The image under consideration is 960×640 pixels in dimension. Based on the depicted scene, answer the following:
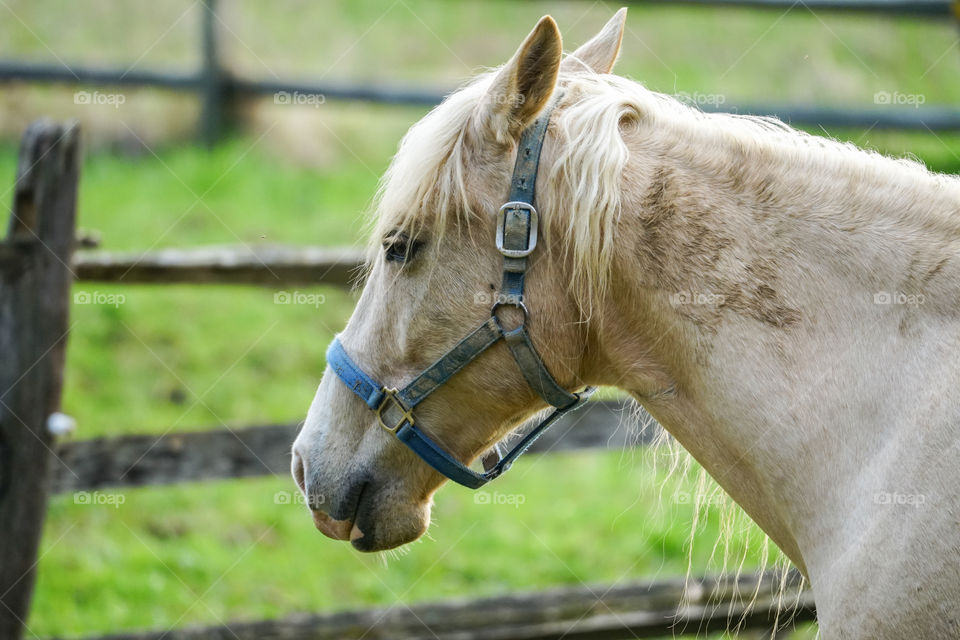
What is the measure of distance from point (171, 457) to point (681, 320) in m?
2.55

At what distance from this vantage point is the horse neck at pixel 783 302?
1.72 meters

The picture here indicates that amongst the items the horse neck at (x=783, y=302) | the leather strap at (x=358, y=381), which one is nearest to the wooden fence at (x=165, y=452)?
the horse neck at (x=783, y=302)

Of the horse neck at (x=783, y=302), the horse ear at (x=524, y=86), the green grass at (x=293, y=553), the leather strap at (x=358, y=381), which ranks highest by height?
the horse ear at (x=524, y=86)

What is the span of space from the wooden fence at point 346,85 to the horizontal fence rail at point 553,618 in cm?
328

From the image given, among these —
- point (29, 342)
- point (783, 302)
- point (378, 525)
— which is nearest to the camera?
point (783, 302)

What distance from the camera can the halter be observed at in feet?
6.15

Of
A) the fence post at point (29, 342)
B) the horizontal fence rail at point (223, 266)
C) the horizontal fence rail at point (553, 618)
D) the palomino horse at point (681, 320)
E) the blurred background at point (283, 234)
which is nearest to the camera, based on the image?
the palomino horse at point (681, 320)

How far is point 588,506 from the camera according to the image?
5105 mm

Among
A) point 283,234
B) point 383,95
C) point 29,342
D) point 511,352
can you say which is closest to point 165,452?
point 29,342

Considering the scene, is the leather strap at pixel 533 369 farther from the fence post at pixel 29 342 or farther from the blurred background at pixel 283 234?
the fence post at pixel 29 342

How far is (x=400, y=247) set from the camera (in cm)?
201

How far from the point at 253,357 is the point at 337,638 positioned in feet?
8.65

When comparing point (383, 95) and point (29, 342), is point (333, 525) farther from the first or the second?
point (383, 95)

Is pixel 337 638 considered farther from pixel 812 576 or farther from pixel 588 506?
pixel 812 576
